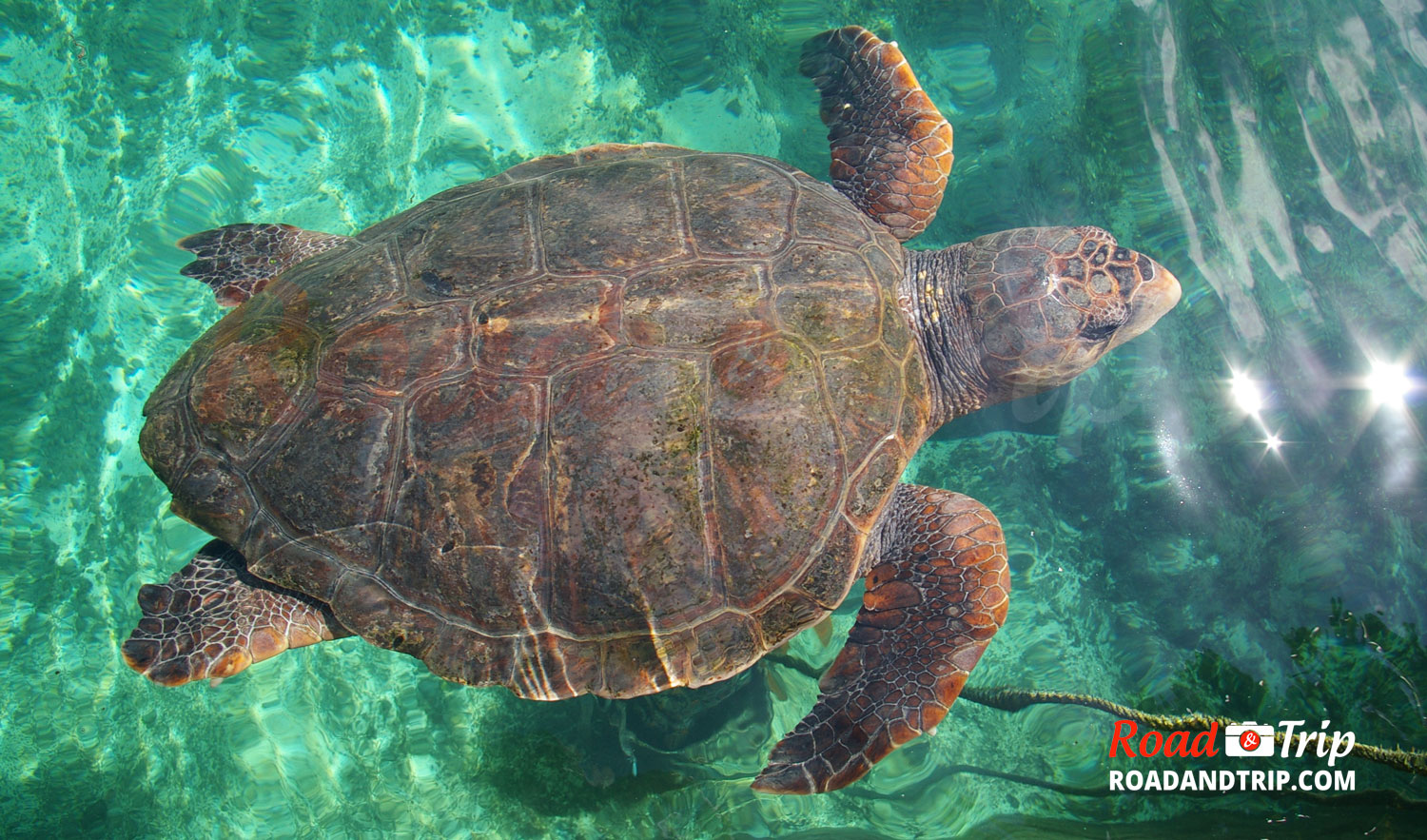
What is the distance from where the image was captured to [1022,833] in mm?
3869

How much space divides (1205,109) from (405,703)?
6.61 metres

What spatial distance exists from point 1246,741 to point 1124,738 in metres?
0.61

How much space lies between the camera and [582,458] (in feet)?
8.92

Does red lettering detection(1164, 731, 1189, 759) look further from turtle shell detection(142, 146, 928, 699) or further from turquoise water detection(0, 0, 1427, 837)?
turtle shell detection(142, 146, 928, 699)

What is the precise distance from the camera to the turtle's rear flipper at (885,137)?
409 cm

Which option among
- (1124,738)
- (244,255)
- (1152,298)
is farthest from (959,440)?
(244,255)

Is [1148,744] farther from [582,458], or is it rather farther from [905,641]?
[582,458]

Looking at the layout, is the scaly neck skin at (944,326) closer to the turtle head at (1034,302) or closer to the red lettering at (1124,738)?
the turtle head at (1034,302)

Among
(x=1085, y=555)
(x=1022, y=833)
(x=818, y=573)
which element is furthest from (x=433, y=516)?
(x=1085, y=555)

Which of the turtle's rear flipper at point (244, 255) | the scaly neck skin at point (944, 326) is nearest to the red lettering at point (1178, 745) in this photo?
the scaly neck skin at point (944, 326)

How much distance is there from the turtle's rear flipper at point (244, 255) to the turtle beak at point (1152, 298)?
4.37 metres

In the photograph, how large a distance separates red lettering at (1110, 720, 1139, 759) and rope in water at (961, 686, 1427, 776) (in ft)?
0.19

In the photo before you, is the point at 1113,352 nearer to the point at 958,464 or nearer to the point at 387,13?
the point at 958,464

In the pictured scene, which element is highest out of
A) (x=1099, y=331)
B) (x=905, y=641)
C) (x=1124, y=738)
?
(x=1099, y=331)
